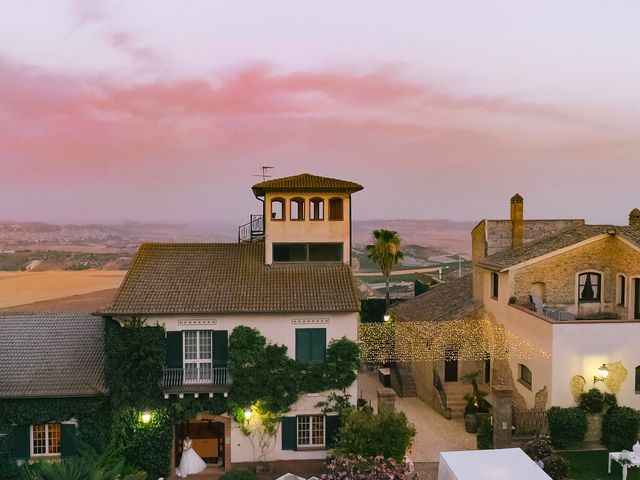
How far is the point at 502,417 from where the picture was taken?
794 inches

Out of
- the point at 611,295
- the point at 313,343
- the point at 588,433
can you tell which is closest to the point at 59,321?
the point at 313,343

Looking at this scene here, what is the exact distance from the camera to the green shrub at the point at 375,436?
18062 mm

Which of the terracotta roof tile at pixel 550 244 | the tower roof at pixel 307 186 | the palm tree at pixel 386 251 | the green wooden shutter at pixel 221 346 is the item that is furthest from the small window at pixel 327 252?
the palm tree at pixel 386 251

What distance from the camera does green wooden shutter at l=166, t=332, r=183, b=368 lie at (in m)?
20.1

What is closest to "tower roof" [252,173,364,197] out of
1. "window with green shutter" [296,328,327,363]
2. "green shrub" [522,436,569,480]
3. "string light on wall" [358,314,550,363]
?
"string light on wall" [358,314,550,363]

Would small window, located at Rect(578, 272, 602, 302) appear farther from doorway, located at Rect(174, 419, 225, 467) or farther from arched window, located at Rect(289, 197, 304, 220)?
doorway, located at Rect(174, 419, 225, 467)

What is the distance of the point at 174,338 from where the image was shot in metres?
20.2

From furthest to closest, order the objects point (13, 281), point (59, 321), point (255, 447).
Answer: point (13, 281), point (59, 321), point (255, 447)

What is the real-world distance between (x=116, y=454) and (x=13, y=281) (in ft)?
67.3

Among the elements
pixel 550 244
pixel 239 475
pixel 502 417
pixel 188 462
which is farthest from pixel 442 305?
pixel 188 462

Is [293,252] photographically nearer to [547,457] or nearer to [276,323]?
[276,323]

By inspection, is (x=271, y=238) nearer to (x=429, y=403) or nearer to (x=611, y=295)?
(x=429, y=403)

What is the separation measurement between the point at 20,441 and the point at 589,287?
24065 millimetres

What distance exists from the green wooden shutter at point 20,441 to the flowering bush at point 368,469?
35.6 ft
